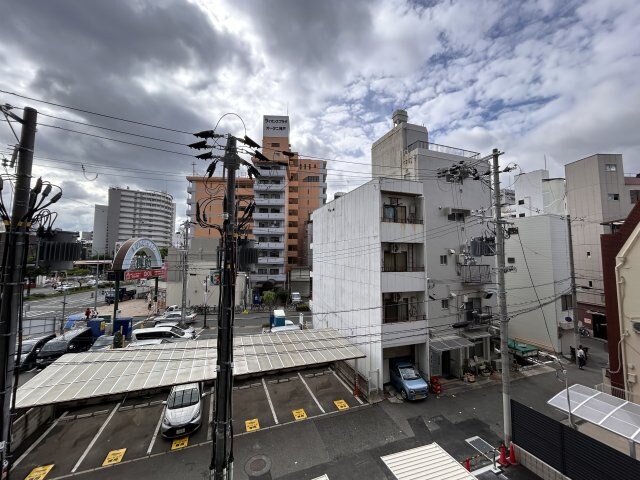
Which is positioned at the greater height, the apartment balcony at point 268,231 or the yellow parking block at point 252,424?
the apartment balcony at point 268,231

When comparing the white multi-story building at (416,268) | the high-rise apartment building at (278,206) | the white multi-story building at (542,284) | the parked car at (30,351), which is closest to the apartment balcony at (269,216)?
the high-rise apartment building at (278,206)

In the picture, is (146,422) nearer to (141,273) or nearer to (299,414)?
(299,414)

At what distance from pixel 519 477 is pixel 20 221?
16605 mm

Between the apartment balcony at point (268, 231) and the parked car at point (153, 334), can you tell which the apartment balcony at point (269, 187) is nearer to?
the apartment balcony at point (268, 231)

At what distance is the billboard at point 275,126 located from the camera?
5409 centimetres

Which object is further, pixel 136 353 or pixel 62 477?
pixel 136 353

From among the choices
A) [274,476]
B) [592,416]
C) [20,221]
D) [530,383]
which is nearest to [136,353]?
[274,476]

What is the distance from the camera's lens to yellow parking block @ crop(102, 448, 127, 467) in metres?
10.4

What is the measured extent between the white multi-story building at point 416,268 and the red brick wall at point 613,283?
5.18m

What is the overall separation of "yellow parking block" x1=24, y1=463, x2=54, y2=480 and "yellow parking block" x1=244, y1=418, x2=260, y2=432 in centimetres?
706

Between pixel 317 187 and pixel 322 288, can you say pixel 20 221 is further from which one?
pixel 317 187

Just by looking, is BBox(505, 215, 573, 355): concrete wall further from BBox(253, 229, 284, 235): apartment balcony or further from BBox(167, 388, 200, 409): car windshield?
BBox(253, 229, 284, 235): apartment balcony

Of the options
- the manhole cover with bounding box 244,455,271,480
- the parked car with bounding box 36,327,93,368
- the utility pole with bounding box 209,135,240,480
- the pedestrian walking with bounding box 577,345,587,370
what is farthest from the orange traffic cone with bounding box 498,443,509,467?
the parked car with bounding box 36,327,93,368

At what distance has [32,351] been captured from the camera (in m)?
18.8
